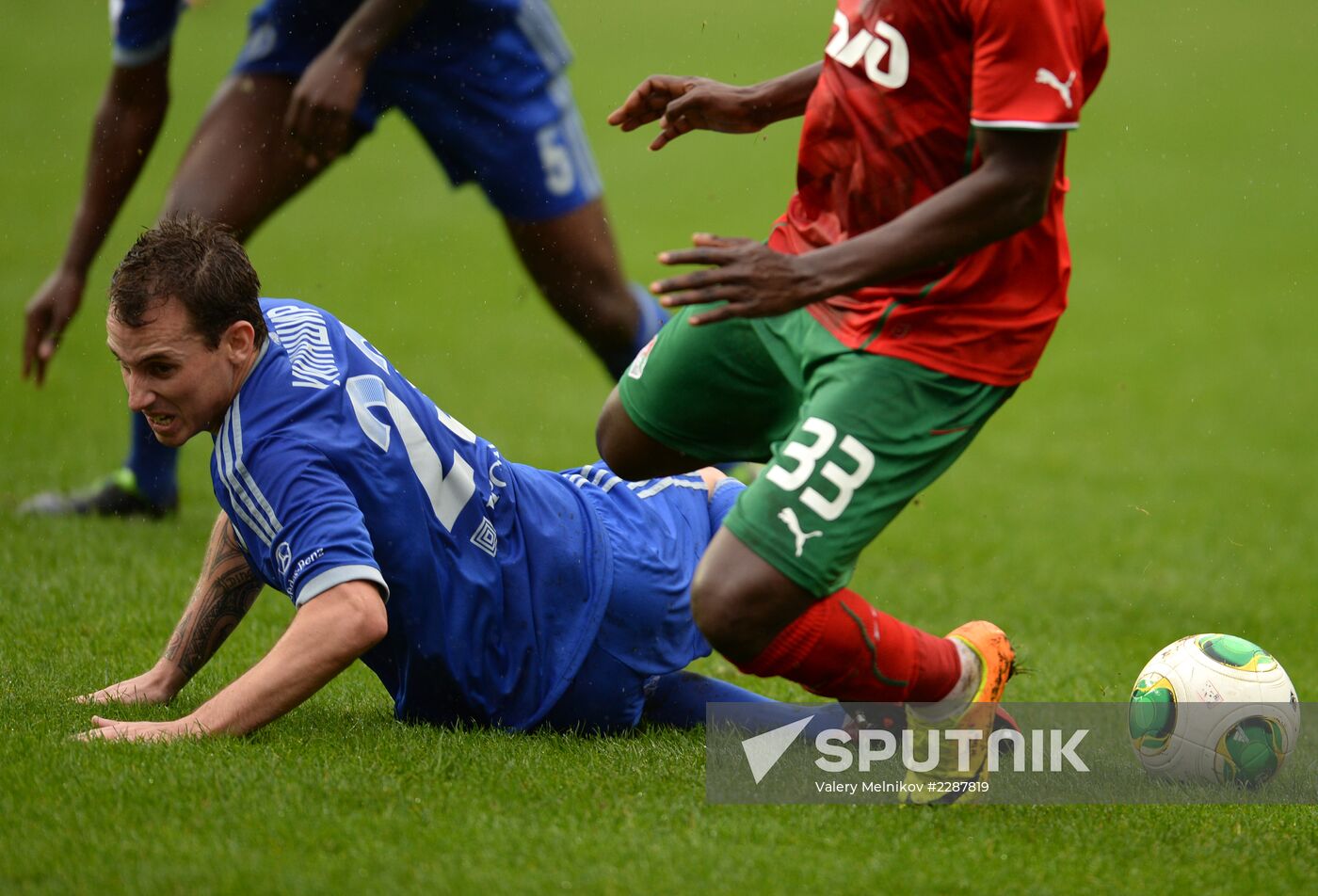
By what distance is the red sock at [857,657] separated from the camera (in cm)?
338

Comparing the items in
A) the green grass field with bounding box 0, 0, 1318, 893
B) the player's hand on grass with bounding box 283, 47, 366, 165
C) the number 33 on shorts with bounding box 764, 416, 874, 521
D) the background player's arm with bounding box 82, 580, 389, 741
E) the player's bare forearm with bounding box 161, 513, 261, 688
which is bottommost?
the green grass field with bounding box 0, 0, 1318, 893

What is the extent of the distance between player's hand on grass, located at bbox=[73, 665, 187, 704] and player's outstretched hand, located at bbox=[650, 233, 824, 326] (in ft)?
6.08

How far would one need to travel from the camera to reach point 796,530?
3287 millimetres

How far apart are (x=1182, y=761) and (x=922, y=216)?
1681 mm

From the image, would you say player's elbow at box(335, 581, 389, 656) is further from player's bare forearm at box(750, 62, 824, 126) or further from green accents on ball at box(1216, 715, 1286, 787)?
green accents on ball at box(1216, 715, 1286, 787)

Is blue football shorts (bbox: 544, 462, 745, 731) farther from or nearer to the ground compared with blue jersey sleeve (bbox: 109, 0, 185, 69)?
nearer to the ground

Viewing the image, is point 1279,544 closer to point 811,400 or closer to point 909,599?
point 909,599

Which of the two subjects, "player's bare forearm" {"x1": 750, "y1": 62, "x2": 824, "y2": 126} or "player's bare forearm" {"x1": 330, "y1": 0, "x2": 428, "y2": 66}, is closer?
"player's bare forearm" {"x1": 750, "y1": 62, "x2": 824, "y2": 126}

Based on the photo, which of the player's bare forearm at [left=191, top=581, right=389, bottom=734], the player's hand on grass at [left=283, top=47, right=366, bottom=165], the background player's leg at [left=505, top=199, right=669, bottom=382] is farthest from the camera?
the background player's leg at [left=505, top=199, right=669, bottom=382]

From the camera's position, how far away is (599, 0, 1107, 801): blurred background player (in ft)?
10.2

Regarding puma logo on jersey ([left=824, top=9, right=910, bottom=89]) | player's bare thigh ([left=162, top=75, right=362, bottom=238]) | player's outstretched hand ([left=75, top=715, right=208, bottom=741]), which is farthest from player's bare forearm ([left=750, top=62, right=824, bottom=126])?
player's bare thigh ([left=162, top=75, right=362, bottom=238])

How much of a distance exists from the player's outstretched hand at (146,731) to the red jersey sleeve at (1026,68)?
217 centimetres

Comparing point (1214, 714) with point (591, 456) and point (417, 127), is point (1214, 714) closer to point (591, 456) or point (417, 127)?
point (417, 127)

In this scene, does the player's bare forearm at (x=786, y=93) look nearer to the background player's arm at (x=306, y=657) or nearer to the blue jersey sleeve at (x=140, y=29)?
the background player's arm at (x=306, y=657)
